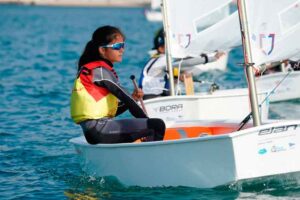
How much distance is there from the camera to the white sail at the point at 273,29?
7.44 m

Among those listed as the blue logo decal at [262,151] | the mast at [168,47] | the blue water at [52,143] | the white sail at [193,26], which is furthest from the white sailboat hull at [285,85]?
the blue logo decal at [262,151]

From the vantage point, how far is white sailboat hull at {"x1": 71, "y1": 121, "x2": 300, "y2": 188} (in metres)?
6.50

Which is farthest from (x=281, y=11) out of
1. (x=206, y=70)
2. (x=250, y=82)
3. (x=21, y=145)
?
(x=206, y=70)

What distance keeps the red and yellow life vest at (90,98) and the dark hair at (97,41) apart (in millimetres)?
74

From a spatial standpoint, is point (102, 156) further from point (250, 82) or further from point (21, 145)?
point (21, 145)

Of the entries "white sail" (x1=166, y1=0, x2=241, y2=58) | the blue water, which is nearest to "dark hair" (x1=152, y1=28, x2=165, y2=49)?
"white sail" (x1=166, y1=0, x2=241, y2=58)

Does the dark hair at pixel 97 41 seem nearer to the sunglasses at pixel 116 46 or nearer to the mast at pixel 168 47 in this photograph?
the sunglasses at pixel 116 46

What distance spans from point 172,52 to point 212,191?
12.8 ft

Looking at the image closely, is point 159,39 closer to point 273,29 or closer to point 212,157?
point 273,29

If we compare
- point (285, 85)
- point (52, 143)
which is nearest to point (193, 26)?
point (52, 143)

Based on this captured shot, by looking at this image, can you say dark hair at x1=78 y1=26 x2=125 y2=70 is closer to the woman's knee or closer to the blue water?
the woman's knee

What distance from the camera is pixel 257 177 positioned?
6633mm

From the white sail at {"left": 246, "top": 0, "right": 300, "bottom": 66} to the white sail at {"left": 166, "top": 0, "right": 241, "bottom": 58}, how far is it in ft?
6.62

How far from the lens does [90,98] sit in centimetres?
691
